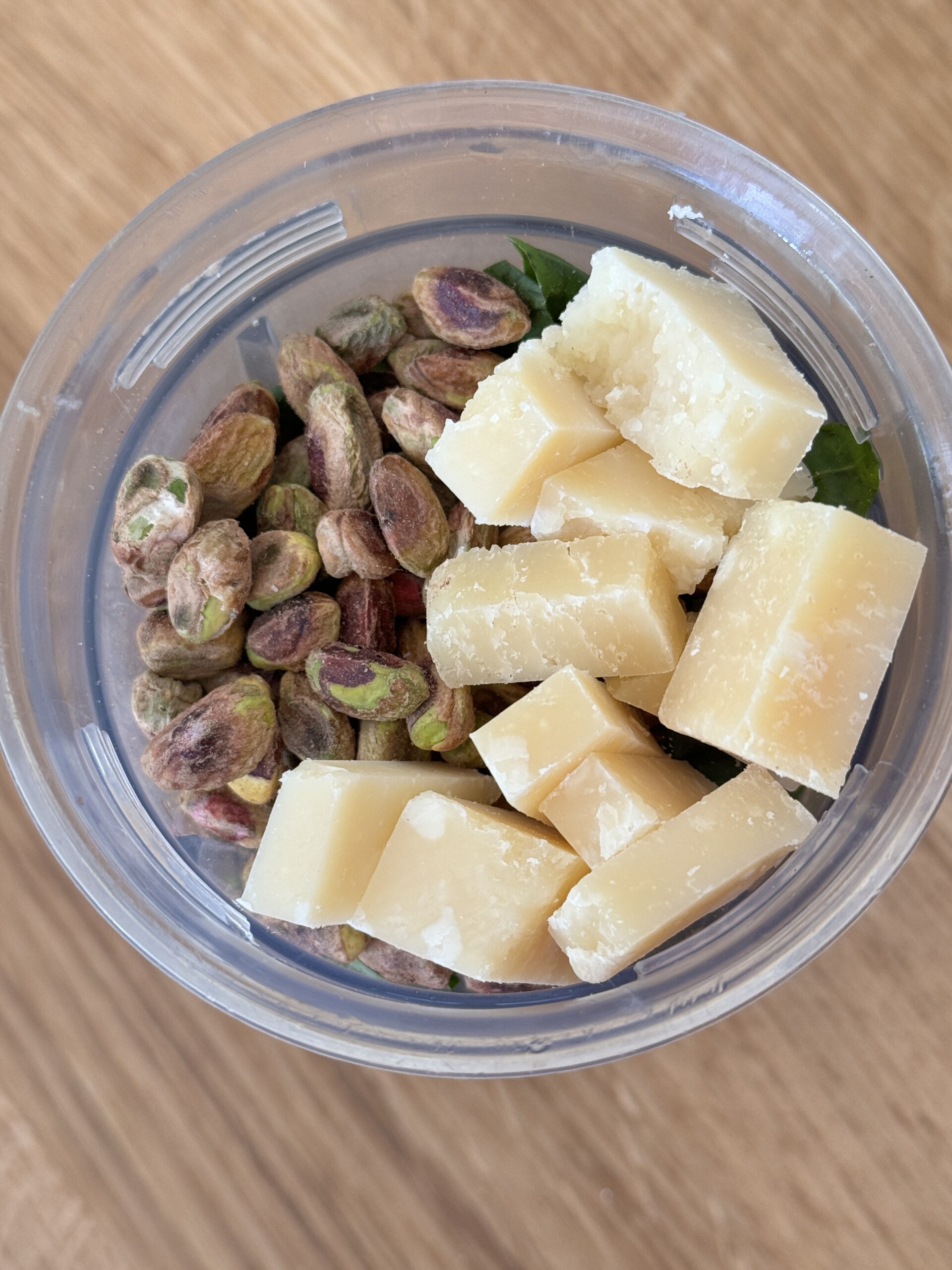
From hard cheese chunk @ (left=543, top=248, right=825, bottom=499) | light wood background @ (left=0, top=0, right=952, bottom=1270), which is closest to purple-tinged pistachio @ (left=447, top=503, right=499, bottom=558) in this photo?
hard cheese chunk @ (left=543, top=248, right=825, bottom=499)

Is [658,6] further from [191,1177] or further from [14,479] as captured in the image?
[191,1177]

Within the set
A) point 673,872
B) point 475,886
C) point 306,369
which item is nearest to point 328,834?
point 475,886

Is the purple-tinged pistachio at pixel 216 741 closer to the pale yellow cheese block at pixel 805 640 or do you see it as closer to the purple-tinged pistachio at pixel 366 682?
the purple-tinged pistachio at pixel 366 682

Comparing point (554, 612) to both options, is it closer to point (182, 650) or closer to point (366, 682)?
point (366, 682)

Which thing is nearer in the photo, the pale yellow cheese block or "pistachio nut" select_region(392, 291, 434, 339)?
the pale yellow cheese block

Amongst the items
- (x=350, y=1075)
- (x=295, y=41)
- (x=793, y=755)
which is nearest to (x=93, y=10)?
(x=295, y=41)

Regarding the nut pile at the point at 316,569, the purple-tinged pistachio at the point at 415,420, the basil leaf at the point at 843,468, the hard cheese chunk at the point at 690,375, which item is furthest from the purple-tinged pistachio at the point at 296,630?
the basil leaf at the point at 843,468

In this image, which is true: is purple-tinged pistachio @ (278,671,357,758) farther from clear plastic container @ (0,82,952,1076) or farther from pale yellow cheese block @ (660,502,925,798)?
pale yellow cheese block @ (660,502,925,798)
